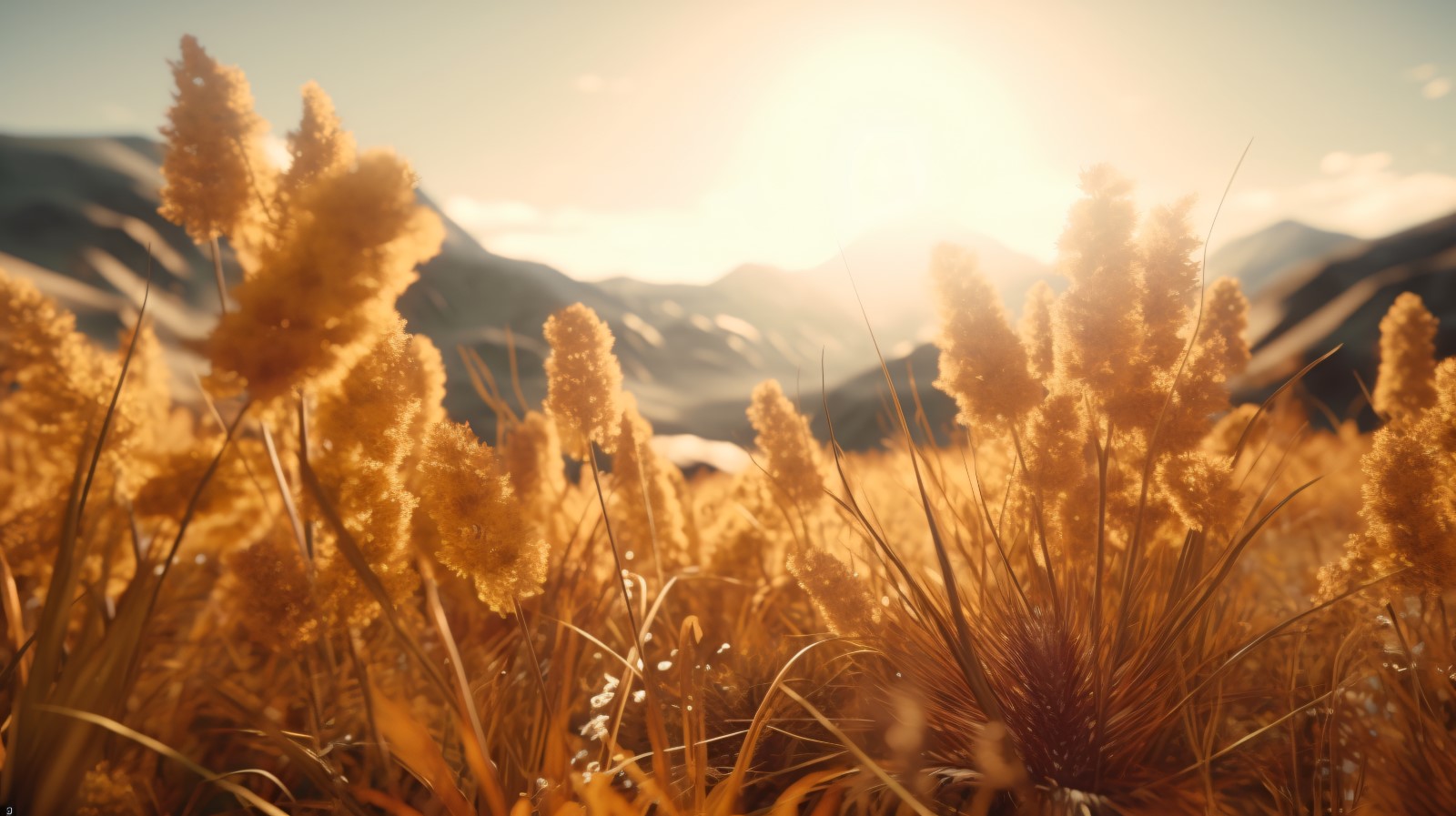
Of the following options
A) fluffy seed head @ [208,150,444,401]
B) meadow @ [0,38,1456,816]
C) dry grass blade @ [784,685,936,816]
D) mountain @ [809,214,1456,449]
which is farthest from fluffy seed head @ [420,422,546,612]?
mountain @ [809,214,1456,449]

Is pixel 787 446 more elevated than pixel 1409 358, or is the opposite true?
pixel 787 446

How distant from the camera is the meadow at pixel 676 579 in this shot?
1.03 metres

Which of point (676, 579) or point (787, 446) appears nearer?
point (676, 579)

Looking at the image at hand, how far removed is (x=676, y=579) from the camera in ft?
5.41

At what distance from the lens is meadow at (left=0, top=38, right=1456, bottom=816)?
3.39 feet

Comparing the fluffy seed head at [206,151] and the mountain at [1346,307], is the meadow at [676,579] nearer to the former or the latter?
the fluffy seed head at [206,151]

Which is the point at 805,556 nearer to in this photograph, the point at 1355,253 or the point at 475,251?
the point at 1355,253

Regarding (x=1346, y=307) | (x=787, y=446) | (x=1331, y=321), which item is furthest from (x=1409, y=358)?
(x=1346, y=307)

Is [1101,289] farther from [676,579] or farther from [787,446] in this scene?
[676,579]

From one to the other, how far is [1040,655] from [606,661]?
131 cm

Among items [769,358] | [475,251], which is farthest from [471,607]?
[769,358]

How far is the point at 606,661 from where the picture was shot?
82.0 inches

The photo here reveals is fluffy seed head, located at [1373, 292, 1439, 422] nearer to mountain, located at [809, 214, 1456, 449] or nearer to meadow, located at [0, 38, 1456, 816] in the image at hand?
meadow, located at [0, 38, 1456, 816]

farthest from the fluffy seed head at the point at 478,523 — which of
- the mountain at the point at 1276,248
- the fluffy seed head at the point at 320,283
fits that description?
the mountain at the point at 1276,248
